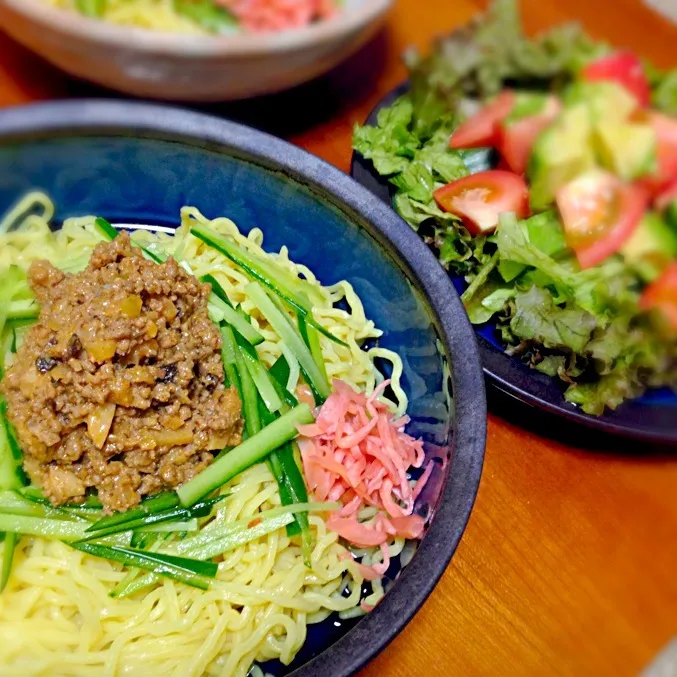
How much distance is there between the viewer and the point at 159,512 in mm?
1388

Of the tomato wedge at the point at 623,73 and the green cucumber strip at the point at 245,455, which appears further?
the green cucumber strip at the point at 245,455

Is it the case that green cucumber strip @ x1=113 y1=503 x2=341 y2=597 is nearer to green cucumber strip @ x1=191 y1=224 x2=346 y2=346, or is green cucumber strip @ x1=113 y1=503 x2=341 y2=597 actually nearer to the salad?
green cucumber strip @ x1=191 y1=224 x2=346 y2=346

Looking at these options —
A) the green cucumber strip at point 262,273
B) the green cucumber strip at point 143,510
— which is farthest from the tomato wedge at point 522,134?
the green cucumber strip at point 143,510

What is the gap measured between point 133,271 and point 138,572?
642 mm

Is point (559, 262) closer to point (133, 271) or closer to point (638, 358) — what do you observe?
point (638, 358)

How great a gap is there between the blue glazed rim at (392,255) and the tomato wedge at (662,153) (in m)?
0.47

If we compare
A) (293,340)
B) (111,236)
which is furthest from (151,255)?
(293,340)

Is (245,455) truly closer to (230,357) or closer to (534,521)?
(230,357)

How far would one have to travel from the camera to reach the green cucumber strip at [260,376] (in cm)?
152

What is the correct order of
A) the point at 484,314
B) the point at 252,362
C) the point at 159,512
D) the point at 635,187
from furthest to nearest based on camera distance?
the point at 484,314
the point at 252,362
the point at 159,512
the point at 635,187

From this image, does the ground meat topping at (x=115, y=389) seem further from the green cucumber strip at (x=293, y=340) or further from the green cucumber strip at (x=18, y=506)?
the green cucumber strip at (x=293, y=340)

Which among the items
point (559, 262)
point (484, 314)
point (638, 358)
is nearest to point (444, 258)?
point (484, 314)

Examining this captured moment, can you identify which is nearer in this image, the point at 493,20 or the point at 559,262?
the point at 493,20

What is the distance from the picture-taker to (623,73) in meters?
1.18
